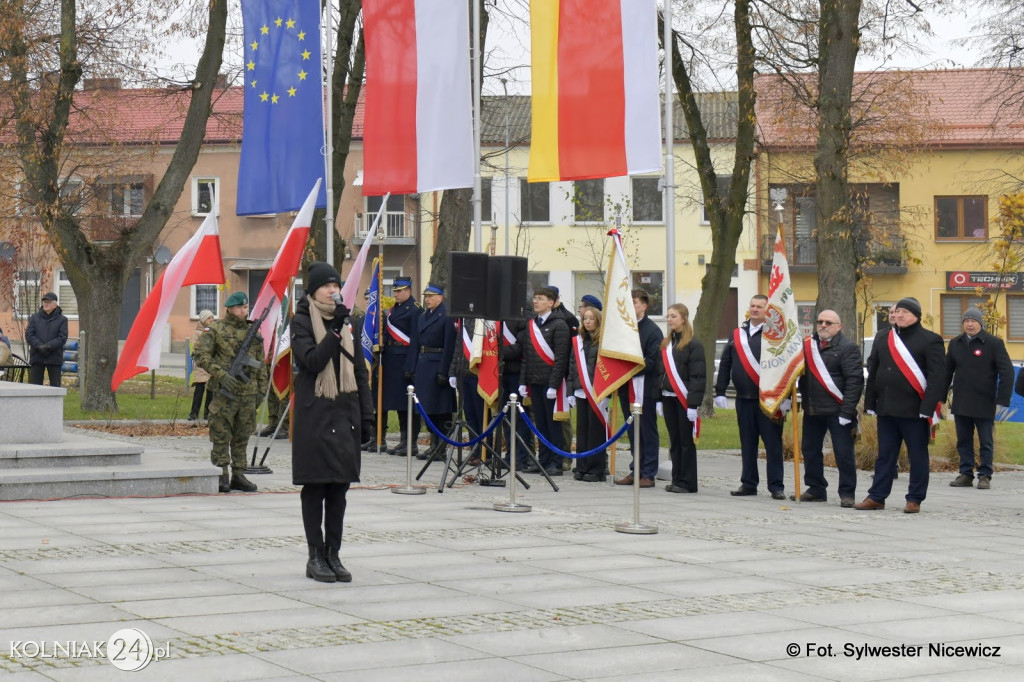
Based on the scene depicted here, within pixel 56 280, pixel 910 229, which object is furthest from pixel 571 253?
pixel 56 280

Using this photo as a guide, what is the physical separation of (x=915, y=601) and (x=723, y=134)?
45.2m

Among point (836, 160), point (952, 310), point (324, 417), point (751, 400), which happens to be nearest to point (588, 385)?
point (751, 400)

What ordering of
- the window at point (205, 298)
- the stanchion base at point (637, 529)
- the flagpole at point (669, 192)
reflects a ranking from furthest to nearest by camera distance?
the window at point (205, 298)
the flagpole at point (669, 192)
the stanchion base at point (637, 529)

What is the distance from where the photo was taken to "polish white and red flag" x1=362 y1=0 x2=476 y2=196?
1780 cm

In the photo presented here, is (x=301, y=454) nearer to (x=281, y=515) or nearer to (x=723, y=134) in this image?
(x=281, y=515)

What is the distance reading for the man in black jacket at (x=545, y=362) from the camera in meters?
15.9

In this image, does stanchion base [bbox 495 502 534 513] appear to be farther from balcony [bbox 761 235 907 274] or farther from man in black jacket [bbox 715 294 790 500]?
balcony [bbox 761 235 907 274]

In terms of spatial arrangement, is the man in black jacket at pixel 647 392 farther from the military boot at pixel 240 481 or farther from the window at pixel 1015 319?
the window at pixel 1015 319

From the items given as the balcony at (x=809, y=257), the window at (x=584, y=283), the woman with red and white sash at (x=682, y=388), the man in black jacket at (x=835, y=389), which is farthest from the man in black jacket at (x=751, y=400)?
the window at (x=584, y=283)

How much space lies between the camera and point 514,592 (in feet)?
28.1

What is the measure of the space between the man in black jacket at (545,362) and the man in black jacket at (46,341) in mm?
10881

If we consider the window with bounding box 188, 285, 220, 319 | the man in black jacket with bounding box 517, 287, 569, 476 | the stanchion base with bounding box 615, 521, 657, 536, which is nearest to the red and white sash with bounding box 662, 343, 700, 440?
the man in black jacket with bounding box 517, 287, 569, 476

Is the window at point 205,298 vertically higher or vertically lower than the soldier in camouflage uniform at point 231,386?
higher

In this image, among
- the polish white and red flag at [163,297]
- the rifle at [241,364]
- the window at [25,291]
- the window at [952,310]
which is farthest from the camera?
the window at [952,310]
